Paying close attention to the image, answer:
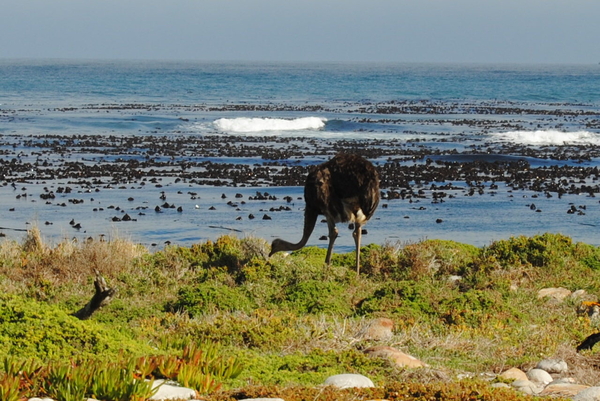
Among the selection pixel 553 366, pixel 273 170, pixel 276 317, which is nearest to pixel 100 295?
pixel 276 317

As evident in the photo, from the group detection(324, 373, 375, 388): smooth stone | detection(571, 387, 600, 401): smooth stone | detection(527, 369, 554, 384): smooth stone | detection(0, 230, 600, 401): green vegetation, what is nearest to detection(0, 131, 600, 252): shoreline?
detection(0, 230, 600, 401): green vegetation

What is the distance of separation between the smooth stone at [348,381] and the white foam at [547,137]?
37437 mm

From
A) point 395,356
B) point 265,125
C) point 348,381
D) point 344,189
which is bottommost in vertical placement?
point 265,125

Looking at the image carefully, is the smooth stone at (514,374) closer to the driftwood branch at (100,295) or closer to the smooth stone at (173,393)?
the smooth stone at (173,393)

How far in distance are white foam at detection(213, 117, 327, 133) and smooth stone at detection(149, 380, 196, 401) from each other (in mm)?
43831

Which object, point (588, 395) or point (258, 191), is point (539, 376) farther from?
point (258, 191)

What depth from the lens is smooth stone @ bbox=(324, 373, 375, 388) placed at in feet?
19.0

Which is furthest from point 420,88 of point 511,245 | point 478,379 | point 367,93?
point 478,379

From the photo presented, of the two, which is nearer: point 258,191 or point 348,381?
point 348,381

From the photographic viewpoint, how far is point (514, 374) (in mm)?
6699

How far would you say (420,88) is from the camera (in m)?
106

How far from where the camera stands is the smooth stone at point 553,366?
6910mm

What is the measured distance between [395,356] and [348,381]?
1038 millimetres

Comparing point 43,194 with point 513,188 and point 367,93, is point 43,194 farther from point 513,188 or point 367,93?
point 367,93
